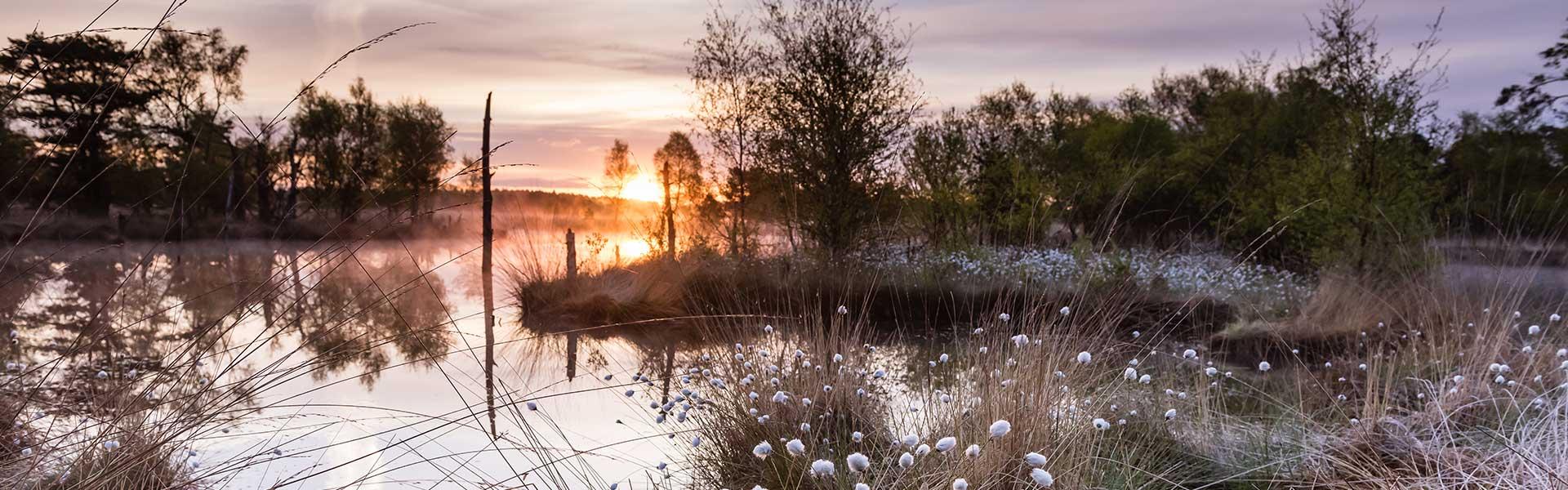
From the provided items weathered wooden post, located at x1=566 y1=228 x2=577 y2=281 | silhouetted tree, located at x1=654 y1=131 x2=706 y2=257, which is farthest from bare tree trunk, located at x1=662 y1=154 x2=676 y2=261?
weathered wooden post, located at x1=566 y1=228 x2=577 y2=281

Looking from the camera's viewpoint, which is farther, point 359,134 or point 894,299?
point 359,134

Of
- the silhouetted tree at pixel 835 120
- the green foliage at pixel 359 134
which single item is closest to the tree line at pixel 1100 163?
the silhouetted tree at pixel 835 120

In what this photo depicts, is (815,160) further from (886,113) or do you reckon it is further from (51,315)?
(51,315)

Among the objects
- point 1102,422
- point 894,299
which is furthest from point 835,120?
point 1102,422

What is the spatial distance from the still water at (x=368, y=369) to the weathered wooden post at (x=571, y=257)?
0.85 feet

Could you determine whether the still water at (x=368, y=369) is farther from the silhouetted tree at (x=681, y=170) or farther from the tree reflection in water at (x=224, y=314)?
the silhouetted tree at (x=681, y=170)

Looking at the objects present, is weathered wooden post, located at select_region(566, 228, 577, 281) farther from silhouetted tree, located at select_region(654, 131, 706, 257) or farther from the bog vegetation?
silhouetted tree, located at select_region(654, 131, 706, 257)

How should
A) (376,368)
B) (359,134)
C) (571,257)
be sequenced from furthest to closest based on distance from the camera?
(359,134) → (571,257) → (376,368)

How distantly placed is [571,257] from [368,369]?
4721 millimetres

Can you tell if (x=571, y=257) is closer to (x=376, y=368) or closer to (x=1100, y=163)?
(x=376, y=368)

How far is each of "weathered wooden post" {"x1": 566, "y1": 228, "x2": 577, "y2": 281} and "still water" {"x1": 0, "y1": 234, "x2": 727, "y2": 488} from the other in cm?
26

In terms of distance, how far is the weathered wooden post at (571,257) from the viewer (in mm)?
11039

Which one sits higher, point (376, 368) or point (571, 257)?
point (571, 257)

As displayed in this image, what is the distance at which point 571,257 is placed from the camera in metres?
11.2
